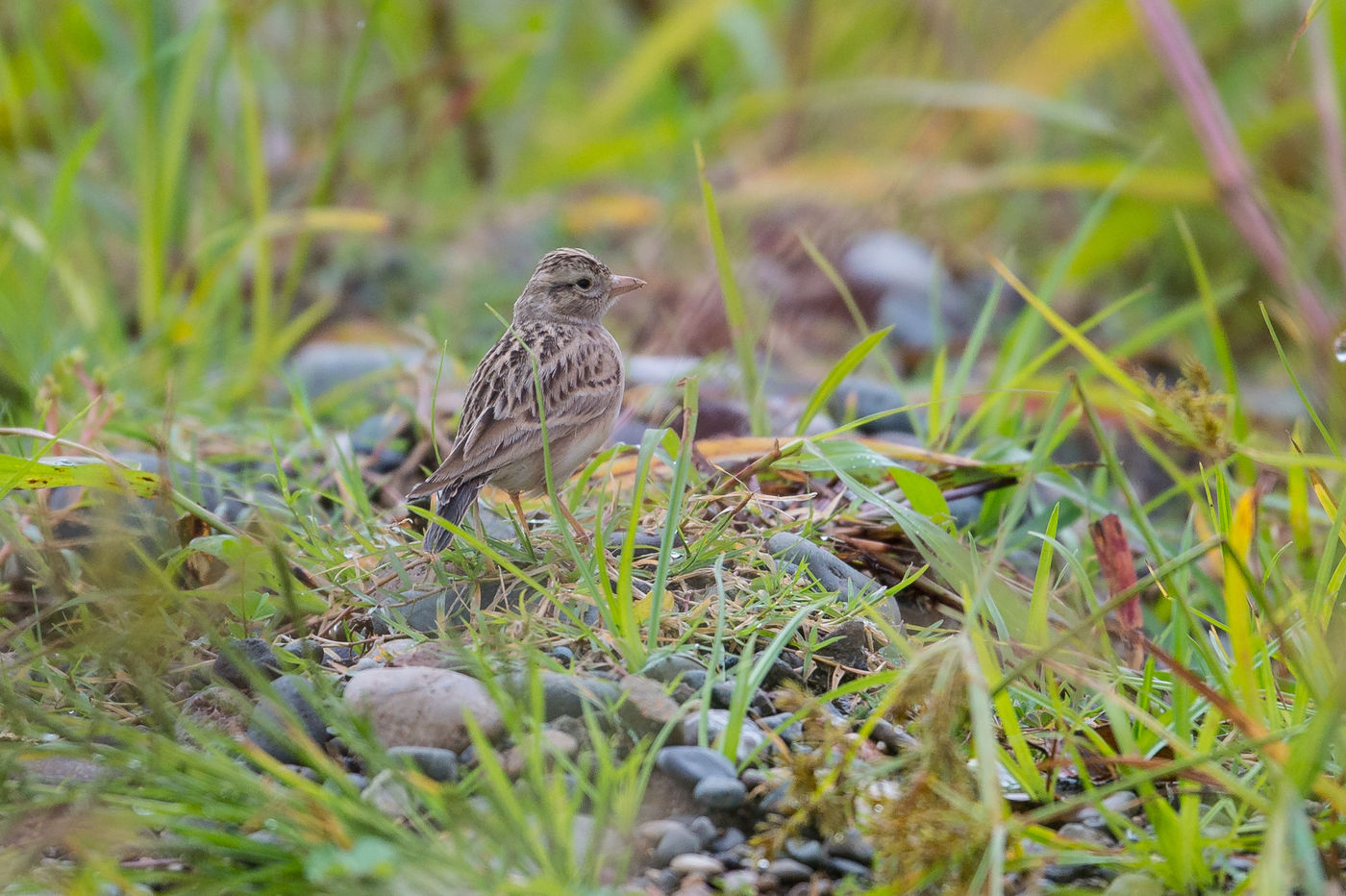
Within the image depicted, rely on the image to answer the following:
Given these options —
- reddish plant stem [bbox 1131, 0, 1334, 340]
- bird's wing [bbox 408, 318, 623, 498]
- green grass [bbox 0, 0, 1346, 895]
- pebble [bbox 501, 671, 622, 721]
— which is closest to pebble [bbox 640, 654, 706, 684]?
green grass [bbox 0, 0, 1346, 895]

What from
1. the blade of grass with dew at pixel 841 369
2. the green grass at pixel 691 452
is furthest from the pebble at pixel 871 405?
the blade of grass with dew at pixel 841 369

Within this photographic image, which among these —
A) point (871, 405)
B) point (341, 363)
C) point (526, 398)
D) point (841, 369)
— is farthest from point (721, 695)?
point (341, 363)

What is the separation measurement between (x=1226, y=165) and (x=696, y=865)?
2.45 meters

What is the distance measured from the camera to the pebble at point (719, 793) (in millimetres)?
2447

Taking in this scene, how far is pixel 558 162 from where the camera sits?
26.6 feet

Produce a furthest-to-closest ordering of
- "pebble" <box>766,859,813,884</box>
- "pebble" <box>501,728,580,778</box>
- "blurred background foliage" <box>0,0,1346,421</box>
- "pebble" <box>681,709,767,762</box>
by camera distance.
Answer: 1. "blurred background foliage" <box>0,0,1346,421</box>
2. "pebble" <box>681,709,767,762</box>
3. "pebble" <box>501,728,580,778</box>
4. "pebble" <box>766,859,813,884</box>

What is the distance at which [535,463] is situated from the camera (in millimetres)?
3637

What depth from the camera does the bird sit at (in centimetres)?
352

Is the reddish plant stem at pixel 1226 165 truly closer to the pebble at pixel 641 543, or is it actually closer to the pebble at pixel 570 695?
the pebble at pixel 641 543

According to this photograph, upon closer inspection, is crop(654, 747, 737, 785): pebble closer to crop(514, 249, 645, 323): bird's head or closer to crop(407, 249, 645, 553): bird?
crop(407, 249, 645, 553): bird

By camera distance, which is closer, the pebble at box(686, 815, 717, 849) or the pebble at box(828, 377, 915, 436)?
the pebble at box(686, 815, 717, 849)

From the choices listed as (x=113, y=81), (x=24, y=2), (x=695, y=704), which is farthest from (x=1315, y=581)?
(x=113, y=81)

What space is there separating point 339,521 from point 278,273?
3.78 metres

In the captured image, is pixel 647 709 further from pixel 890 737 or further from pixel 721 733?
pixel 890 737
